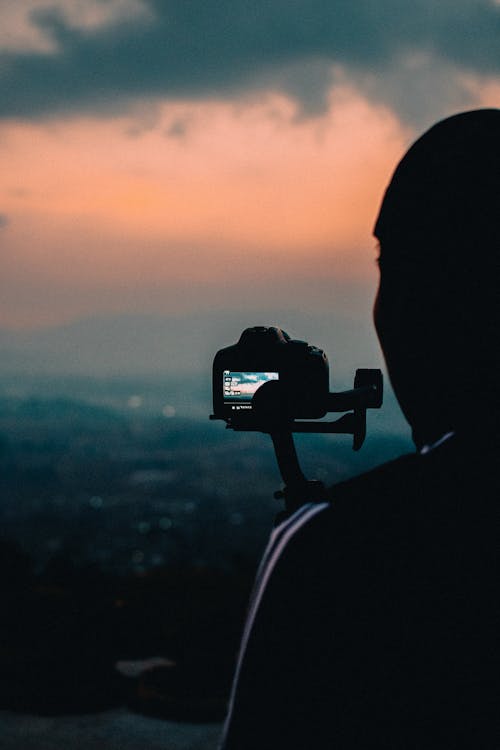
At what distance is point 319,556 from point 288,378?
21.9 inches

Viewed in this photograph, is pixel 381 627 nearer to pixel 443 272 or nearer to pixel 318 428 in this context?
pixel 443 272

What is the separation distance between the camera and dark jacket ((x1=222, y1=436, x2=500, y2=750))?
89 centimetres

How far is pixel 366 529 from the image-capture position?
0.90m

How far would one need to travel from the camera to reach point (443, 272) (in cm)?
107

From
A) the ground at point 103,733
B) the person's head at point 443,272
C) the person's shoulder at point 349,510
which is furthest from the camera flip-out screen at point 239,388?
the ground at point 103,733

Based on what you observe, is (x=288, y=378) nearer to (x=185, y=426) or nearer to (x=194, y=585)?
(x=194, y=585)

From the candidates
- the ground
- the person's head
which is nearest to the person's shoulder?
the person's head

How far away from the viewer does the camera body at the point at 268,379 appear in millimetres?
1385

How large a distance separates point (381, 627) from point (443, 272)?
411 millimetres

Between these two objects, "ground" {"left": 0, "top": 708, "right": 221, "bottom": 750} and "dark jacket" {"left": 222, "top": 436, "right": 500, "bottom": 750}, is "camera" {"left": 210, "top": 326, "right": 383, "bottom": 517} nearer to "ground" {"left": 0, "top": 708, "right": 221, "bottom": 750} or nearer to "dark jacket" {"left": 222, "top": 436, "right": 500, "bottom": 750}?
"dark jacket" {"left": 222, "top": 436, "right": 500, "bottom": 750}

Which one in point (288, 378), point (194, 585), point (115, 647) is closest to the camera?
point (288, 378)

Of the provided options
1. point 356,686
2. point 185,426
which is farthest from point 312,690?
point 185,426

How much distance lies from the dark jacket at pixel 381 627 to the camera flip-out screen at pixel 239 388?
2.35ft

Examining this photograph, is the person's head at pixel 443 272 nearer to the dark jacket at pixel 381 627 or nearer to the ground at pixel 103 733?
the dark jacket at pixel 381 627
